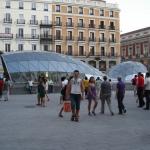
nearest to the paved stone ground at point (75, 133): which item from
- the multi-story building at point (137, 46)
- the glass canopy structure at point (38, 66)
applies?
the glass canopy structure at point (38, 66)

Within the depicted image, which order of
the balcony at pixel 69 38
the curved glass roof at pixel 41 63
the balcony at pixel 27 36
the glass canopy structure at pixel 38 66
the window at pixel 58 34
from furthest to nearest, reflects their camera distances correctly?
the balcony at pixel 69 38 → the window at pixel 58 34 → the balcony at pixel 27 36 → the curved glass roof at pixel 41 63 → the glass canopy structure at pixel 38 66

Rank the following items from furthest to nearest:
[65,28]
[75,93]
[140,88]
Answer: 1. [65,28]
2. [140,88]
3. [75,93]

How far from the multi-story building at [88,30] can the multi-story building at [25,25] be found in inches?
66.8

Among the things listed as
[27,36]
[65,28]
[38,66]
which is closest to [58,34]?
[65,28]

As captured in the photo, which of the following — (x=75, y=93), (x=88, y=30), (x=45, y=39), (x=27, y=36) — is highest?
(x=88, y=30)

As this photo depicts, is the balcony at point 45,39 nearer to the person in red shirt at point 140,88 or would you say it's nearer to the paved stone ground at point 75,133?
the person in red shirt at point 140,88

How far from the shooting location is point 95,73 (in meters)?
43.4

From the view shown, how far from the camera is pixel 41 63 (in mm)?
45281

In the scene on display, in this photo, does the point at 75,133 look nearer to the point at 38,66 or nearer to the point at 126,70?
the point at 38,66

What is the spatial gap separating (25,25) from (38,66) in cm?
2993

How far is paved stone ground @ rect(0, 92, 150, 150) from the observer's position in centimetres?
882

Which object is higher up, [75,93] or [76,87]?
[76,87]

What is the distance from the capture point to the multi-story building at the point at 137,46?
84.2m

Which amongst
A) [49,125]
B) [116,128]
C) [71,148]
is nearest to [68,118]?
[49,125]
